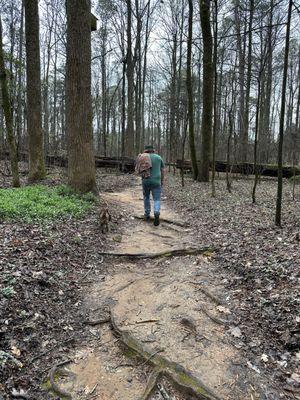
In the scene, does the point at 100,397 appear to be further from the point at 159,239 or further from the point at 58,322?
the point at 159,239

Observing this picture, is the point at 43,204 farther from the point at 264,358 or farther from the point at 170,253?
the point at 264,358

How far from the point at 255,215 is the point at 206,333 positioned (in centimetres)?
597

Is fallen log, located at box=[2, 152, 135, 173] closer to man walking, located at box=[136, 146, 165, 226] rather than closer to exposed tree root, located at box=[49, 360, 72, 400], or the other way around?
man walking, located at box=[136, 146, 165, 226]

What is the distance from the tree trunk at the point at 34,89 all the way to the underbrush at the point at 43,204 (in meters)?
3.08

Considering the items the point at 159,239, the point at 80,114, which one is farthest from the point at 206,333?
the point at 80,114

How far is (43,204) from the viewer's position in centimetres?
779

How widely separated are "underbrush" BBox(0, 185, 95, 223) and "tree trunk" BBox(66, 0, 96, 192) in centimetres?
58

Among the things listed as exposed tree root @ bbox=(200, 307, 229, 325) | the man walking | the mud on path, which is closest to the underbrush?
the man walking

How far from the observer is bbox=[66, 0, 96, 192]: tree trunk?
9.09 meters

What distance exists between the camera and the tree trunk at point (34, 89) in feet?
37.2

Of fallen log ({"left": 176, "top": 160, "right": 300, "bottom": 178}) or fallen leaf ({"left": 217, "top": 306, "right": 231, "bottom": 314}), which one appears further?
fallen log ({"left": 176, "top": 160, "right": 300, "bottom": 178})

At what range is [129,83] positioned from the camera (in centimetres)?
2206

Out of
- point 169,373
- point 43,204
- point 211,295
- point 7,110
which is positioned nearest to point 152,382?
point 169,373

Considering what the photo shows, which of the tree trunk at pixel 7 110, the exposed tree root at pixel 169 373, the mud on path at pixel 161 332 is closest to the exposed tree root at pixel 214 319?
the mud on path at pixel 161 332
